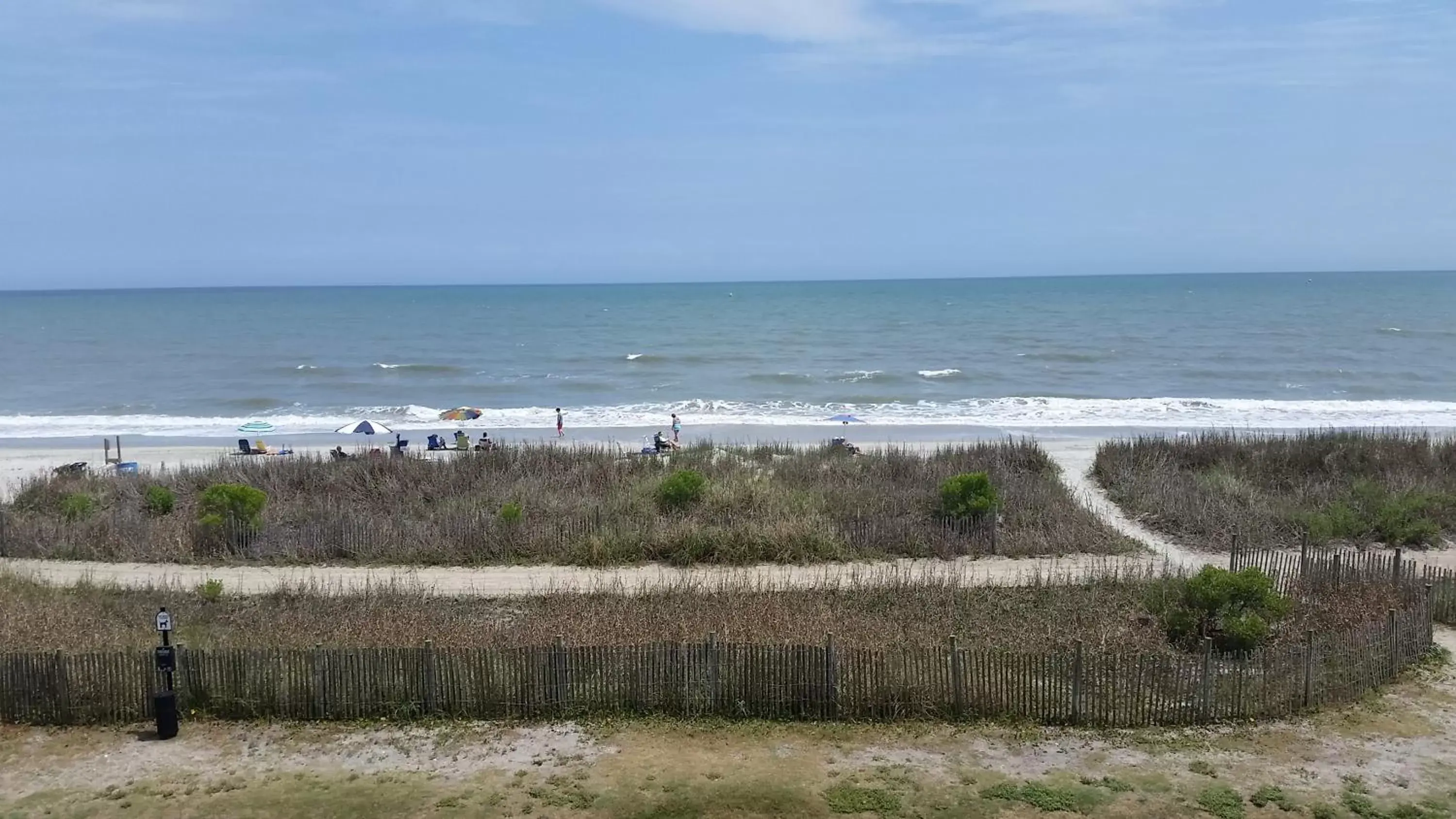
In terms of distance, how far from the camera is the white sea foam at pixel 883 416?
39.8 metres

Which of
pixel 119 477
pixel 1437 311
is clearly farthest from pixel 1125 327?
pixel 119 477

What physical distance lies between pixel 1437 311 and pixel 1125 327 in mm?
36368

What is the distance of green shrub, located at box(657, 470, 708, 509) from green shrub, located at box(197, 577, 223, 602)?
27.1 feet

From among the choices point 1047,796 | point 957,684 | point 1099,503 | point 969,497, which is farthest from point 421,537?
point 1099,503

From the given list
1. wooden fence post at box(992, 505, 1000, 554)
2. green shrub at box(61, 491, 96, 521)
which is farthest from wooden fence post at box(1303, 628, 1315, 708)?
green shrub at box(61, 491, 96, 521)

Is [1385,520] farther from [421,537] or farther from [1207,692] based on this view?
[421,537]

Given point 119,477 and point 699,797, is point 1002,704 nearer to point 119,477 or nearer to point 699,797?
point 699,797

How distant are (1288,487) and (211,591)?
73.3ft

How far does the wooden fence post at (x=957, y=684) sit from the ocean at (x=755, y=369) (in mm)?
29325

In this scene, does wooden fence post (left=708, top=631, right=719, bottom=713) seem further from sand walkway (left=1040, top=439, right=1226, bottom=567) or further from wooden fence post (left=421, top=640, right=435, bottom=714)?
sand walkway (left=1040, top=439, right=1226, bottom=567)

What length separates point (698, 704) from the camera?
11.4 meters

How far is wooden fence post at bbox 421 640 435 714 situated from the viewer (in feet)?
37.2

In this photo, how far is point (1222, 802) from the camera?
30.7ft

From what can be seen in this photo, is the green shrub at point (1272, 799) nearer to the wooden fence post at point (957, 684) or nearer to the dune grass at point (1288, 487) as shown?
the wooden fence post at point (957, 684)
